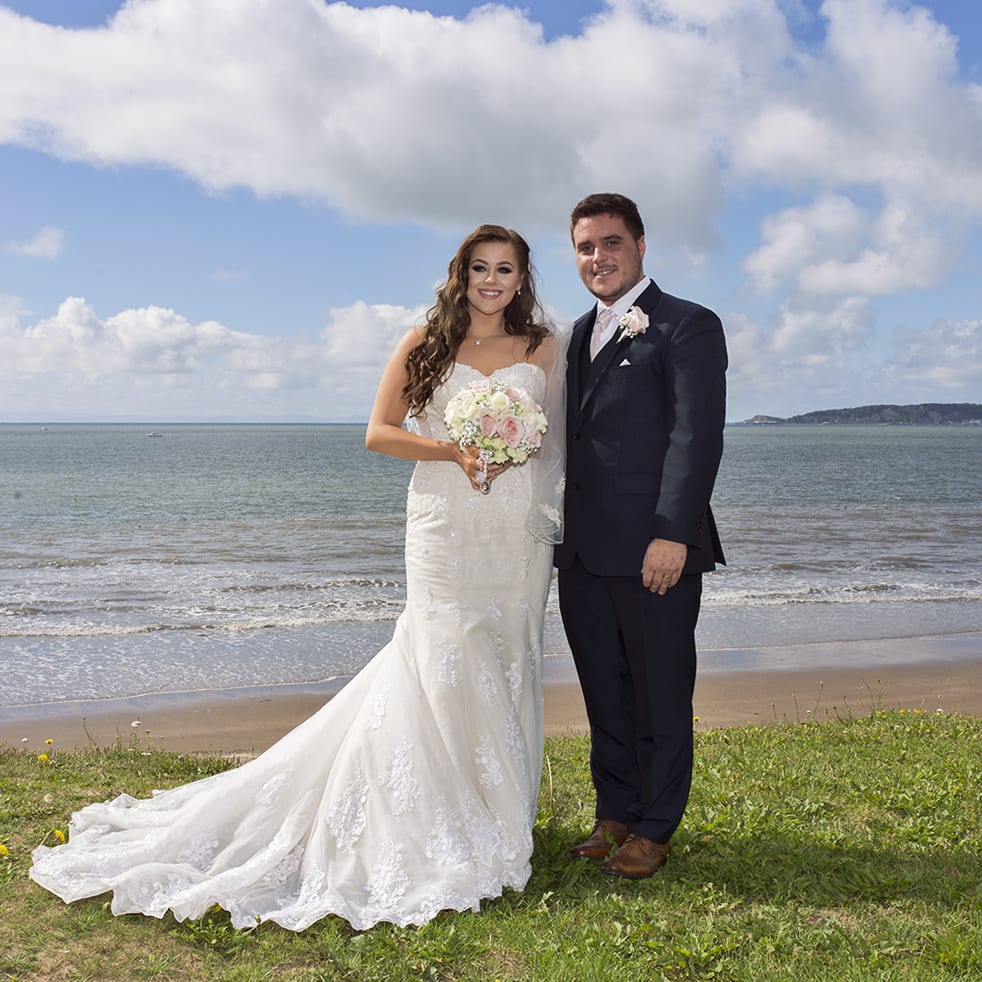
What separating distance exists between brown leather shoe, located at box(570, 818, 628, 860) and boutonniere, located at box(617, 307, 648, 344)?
232cm

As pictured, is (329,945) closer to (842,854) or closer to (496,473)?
(496,473)

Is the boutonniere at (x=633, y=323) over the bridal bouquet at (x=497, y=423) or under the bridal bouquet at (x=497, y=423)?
over

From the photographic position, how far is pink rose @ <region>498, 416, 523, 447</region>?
4148mm

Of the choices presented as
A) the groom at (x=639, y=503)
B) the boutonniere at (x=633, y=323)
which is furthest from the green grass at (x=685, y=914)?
the boutonniere at (x=633, y=323)

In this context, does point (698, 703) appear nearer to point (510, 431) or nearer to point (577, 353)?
point (577, 353)

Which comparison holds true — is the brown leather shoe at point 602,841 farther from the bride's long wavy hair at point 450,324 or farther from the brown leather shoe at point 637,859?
the bride's long wavy hair at point 450,324

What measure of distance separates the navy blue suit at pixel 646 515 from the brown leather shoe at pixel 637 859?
6cm

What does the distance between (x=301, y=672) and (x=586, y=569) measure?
723 centimetres

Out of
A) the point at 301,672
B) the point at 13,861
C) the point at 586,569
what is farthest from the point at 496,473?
the point at 301,672

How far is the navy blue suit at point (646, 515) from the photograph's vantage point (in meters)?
4.11

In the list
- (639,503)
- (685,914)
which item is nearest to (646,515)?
(639,503)

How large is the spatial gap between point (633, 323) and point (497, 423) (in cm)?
75

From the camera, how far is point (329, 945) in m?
3.63

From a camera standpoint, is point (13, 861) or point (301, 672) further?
point (301, 672)
